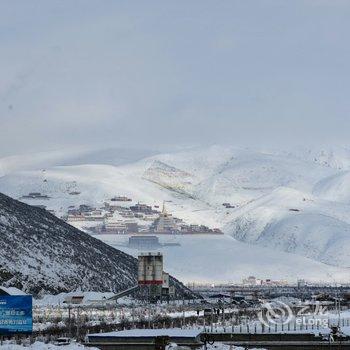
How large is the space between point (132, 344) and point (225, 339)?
25.9 feet

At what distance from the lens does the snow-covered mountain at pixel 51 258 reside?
15500cm

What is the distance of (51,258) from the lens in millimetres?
165625

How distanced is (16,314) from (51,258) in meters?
86.1

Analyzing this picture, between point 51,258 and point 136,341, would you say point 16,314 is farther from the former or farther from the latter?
point 51,258

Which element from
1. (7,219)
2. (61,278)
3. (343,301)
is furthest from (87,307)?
(343,301)

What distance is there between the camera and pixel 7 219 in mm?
179375

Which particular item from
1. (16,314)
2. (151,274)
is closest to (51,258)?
(151,274)

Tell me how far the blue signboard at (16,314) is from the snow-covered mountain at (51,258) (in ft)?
222

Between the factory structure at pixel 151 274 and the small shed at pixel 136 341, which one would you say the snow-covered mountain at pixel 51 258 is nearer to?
the factory structure at pixel 151 274

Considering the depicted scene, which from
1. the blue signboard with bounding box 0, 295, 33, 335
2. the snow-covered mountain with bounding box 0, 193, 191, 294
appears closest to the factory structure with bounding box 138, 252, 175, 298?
the snow-covered mountain with bounding box 0, 193, 191, 294

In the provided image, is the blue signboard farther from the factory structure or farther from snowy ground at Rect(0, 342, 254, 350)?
the factory structure

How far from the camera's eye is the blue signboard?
3125 inches

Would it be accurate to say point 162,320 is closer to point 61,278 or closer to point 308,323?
point 308,323

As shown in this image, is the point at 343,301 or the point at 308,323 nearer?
the point at 308,323
